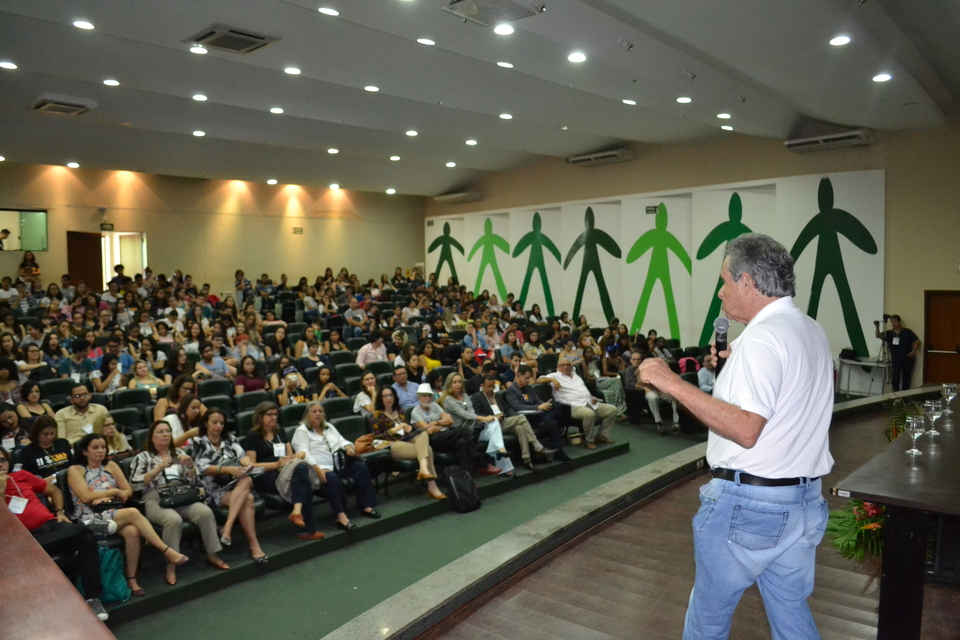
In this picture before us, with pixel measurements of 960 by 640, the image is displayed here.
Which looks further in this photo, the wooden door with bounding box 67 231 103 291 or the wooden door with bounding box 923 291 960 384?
the wooden door with bounding box 67 231 103 291

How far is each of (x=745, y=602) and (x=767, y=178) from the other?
1041cm

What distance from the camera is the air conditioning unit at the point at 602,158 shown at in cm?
1412

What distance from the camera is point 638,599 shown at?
3.36m

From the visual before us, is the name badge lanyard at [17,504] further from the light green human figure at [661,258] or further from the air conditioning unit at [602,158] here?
the air conditioning unit at [602,158]

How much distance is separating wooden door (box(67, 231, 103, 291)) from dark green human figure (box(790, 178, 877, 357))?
13194 millimetres

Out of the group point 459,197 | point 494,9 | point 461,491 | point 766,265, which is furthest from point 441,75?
point 459,197

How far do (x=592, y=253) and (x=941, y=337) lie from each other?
21.8ft

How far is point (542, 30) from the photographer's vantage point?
6438 millimetres

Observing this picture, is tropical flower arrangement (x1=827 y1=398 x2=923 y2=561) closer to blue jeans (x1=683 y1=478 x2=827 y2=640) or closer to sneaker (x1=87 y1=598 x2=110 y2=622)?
blue jeans (x1=683 y1=478 x2=827 y2=640)

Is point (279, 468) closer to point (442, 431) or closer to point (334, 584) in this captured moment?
point (334, 584)

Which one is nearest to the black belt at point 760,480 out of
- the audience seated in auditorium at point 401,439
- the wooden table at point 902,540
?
the wooden table at point 902,540

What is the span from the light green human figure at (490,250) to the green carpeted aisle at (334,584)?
11321mm

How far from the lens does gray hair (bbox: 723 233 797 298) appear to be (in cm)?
192

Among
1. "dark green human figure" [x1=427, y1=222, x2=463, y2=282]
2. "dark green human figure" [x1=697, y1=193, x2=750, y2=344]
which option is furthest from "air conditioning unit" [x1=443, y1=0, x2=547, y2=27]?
"dark green human figure" [x1=427, y1=222, x2=463, y2=282]
